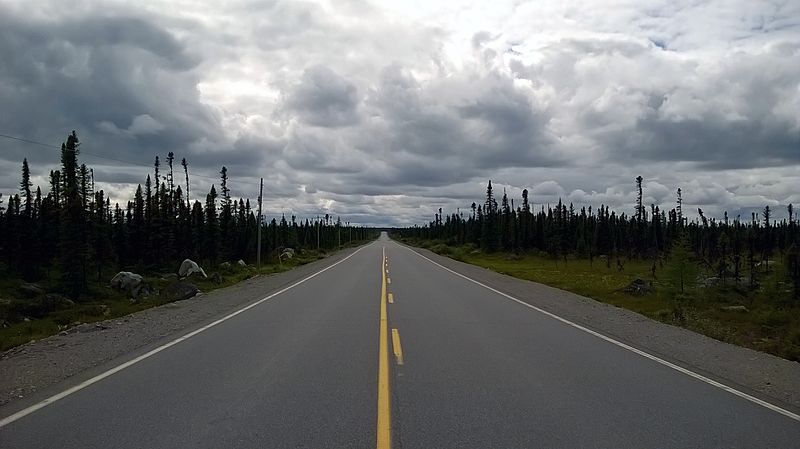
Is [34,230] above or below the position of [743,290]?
above

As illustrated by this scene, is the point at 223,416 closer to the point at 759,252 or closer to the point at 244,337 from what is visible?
the point at 244,337

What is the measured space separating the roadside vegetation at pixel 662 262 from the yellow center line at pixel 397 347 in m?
7.08

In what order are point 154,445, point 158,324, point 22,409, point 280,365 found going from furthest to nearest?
point 158,324 < point 280,365 < point 22,409 < point 154,445

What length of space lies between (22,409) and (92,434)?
159 cm

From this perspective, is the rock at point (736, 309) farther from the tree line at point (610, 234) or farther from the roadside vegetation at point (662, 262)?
the tree line at point (610, 234)

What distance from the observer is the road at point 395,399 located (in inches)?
212

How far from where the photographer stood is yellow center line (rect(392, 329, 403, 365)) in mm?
9176

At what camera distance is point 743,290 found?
30.5 meters

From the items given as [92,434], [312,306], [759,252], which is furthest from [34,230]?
[759,252]

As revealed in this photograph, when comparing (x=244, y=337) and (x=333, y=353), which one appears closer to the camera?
(x=333, y=353)

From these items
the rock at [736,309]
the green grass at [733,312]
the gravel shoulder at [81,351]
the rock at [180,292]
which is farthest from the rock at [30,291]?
the rock at [736,309]

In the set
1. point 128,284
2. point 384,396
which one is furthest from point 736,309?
point 128,284

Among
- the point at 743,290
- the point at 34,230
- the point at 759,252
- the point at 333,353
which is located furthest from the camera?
the point at 759,252

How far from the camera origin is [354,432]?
216 inches
